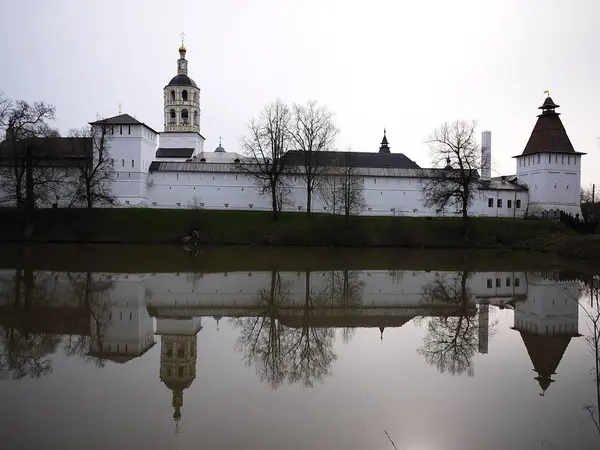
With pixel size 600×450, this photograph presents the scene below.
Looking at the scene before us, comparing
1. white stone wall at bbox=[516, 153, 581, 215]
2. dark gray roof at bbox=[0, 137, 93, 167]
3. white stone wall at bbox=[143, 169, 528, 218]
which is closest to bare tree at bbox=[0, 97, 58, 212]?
dark gray roof at bbox=[0, 137, 93, 167]

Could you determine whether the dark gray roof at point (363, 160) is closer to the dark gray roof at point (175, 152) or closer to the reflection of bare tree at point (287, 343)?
the dark gray roof at point (175, 152)

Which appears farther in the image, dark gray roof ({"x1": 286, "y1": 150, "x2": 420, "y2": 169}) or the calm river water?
dark gray roof ({"x1": 286, "y1": 150, "x2": 420, "y2": 169})

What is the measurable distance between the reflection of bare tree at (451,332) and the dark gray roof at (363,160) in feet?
91.5

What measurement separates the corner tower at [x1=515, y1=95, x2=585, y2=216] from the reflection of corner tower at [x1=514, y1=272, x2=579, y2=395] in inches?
1238

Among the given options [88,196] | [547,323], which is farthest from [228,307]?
[88,196]

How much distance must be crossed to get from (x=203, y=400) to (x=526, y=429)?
12.4ft

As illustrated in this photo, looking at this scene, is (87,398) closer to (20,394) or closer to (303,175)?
(20,394)

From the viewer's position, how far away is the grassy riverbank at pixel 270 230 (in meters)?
33.5

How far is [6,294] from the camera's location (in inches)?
502

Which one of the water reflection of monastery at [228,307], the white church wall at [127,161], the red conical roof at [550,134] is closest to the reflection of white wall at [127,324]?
the water reflection of monastery at [228,307]

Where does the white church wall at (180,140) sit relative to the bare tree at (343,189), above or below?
above

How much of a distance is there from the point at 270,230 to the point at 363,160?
54.3ft

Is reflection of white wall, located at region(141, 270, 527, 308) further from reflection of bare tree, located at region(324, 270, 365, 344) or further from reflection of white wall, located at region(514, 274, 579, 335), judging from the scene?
reflection of white wall, located at region(514, 274, 579, 335)

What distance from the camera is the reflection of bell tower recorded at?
6731 millimetres
